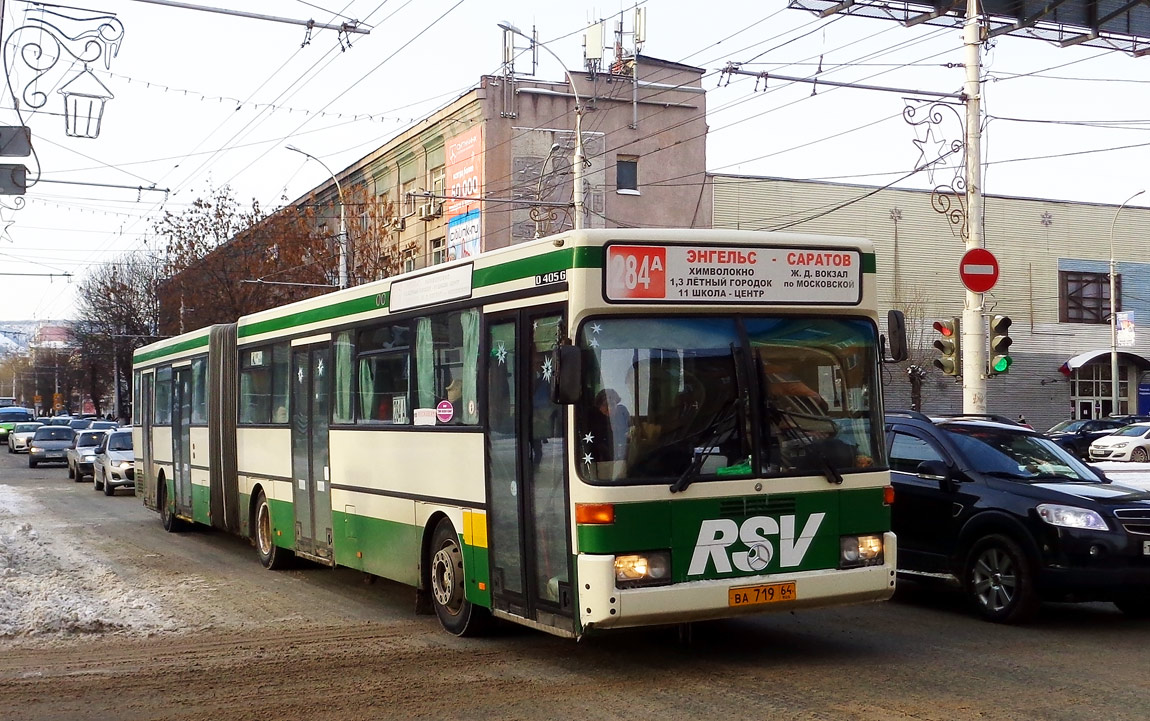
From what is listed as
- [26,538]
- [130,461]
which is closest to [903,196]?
[130,461]

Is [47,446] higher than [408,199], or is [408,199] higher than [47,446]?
[408,199]

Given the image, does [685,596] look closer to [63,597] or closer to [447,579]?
[447,579]

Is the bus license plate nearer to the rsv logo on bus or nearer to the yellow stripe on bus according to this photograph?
the rsv logo on bus

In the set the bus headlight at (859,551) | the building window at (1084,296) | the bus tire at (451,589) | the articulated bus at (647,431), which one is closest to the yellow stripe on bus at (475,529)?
the articulated bus at (647,431)

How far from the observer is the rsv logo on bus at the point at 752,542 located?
27.0 ft

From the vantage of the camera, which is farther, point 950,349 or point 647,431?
point 950,349

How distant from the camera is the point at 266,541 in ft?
49.7

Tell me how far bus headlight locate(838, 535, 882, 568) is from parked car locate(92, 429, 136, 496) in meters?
23.7

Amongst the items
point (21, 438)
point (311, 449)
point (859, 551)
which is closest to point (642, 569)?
point (859, 551)

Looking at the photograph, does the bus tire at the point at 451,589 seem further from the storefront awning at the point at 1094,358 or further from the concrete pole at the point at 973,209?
the storefront awning at the point at 1094,358

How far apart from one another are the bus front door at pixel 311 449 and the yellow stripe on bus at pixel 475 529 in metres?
3.40

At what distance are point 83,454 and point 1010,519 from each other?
103 ft

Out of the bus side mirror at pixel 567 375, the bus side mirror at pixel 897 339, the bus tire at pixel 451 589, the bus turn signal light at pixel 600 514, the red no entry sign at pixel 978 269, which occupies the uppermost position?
the red no entry sign at pixel 978 269

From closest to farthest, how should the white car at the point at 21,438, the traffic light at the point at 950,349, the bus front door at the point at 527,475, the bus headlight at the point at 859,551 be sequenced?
the bus front door at the point at 527,475, the bus headlight at the point at 859,551, the traffic light at the point at 950,349, the white car at the point at 21,438
